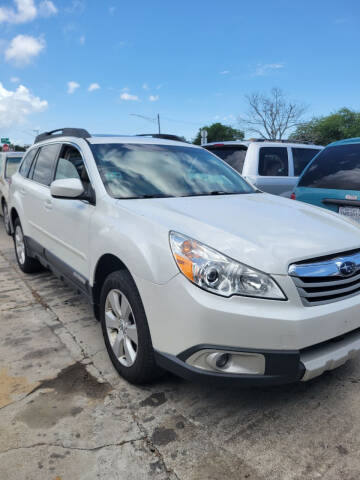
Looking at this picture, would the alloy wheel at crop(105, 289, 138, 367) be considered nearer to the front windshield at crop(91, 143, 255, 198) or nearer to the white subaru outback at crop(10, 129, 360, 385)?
the white subaru outback at crop(10, 129, 360, 385)

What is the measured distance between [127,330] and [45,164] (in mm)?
2592

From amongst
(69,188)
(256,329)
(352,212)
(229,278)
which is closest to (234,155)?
(352,212)

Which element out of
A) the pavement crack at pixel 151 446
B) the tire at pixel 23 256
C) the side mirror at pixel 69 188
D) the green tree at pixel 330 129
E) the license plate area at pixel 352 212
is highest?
the green tree at pixel 330 129

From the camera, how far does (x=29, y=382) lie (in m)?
2.67

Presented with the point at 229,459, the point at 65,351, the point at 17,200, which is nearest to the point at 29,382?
the point at 65,351

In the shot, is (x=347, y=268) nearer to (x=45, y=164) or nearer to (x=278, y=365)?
(x=278, y=365)

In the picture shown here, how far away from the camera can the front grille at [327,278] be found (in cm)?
202

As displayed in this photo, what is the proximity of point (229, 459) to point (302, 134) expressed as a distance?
158ft

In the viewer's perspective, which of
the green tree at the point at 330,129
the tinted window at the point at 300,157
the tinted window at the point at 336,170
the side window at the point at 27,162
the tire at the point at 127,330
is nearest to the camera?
the tire at the point at 127,330

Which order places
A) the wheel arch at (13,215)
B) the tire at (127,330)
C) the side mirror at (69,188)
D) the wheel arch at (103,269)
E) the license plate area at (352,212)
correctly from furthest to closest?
the wheel arch at (13,215), the license plate area at (352,212), the side mirror at (69,188), the wheel arch at (103,269), the tire at (127,330)

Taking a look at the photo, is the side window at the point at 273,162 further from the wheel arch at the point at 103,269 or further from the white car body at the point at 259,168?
the wheel arch at the point at 103,269

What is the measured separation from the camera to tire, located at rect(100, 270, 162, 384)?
7.58 ft

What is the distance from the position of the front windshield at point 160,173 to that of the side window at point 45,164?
40.7 inches

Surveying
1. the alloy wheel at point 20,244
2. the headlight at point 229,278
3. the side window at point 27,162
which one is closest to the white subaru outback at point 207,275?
the headlight at point 229,278
